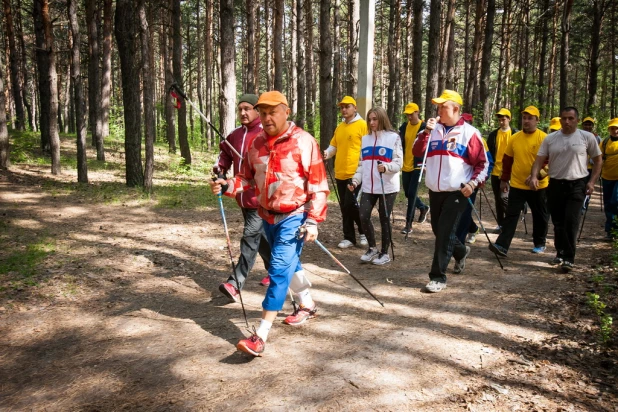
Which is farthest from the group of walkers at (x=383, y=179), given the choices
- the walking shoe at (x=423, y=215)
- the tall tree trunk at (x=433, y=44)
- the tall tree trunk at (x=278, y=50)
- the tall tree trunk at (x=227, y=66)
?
the tall tree trunk at (x=278, y=50)

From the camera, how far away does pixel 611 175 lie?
907 centimetres

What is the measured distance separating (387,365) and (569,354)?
5.43 feet

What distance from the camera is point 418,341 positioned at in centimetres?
440

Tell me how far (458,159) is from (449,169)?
17 centimetres

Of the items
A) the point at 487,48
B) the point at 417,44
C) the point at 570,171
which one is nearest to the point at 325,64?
the point at 417,44

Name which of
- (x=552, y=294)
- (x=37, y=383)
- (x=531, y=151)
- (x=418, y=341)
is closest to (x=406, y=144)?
(x=531, y=151)

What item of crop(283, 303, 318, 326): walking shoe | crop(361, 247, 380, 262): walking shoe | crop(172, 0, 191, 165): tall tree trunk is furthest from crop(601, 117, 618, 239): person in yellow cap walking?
crop(172, 0, 191, 165): tall tree trunk

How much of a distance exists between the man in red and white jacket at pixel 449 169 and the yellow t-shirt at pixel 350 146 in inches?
70.2

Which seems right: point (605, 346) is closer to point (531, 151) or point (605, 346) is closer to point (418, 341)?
point (418, 341)

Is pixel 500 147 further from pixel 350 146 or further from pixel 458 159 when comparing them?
pixel 458 159

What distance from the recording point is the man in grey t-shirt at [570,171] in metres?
6.74

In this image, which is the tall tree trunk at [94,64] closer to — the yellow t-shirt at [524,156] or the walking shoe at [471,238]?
the walking shoe at [471,238]

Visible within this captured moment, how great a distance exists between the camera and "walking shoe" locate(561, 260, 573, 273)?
266 inches

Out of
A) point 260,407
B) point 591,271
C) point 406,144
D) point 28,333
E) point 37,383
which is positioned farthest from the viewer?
point 406,144
